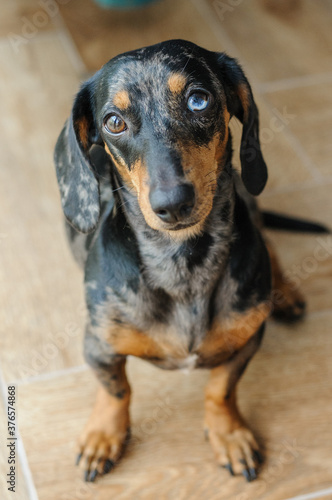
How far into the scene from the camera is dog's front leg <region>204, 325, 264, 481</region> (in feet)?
7.04

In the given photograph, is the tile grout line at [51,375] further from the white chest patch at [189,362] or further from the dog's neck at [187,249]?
the dog's neck at [187,249]

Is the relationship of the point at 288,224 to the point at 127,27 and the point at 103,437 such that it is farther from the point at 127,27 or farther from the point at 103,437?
the point at 127,27

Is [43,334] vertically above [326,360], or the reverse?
[43,334]

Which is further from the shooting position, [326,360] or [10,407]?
[326,360]

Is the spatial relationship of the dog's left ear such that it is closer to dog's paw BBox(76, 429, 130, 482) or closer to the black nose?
the black nose

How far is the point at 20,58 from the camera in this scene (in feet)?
12.0

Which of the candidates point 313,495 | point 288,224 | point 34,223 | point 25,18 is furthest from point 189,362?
point 25,18

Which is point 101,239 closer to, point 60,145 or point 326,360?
point 60,145

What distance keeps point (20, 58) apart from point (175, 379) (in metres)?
2.23

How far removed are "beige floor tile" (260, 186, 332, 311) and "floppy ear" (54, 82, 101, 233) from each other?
1221 mm

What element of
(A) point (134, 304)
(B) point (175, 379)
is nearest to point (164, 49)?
(A) point (134, 304)

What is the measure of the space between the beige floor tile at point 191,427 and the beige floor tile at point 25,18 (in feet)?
7.48

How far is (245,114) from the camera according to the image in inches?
70.9

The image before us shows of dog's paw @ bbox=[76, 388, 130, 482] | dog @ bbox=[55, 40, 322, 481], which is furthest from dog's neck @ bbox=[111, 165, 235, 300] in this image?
dog's paw @ bbox=[76, 388, 130, 482]
